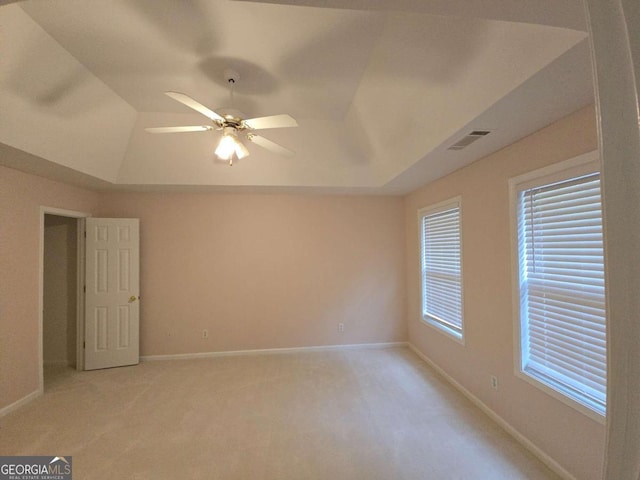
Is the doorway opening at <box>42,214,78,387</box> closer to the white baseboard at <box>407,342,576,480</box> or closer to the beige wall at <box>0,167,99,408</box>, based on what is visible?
the beige wall at <box>0,167,99,408</box>

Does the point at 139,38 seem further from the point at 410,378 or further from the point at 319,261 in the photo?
the point at 410,378

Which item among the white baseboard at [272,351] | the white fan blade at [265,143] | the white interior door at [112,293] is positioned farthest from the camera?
the white baseboard at [272,351]

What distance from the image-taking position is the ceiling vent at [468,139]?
2.04 metres

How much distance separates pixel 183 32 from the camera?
1.92m

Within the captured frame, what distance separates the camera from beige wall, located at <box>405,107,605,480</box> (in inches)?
68.8

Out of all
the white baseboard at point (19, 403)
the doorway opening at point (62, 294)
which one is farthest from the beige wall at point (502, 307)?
the doorway opening at point (62, 294)

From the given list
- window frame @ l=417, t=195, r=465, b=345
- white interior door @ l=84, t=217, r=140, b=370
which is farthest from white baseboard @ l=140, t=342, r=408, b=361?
window frame @ l=417, t=195, r=465, b=345

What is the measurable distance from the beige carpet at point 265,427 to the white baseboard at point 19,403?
0.08m

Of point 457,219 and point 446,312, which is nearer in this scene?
point 457,219

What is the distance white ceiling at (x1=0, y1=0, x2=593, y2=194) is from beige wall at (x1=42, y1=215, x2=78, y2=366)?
107cm

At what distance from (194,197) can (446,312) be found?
3.85 metres

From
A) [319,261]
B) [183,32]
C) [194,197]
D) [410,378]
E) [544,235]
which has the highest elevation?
[183,32]

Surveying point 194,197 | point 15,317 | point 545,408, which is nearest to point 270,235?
point 194,197

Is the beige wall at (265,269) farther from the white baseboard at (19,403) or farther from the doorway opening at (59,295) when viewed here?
the white baseboard at (19,403)
